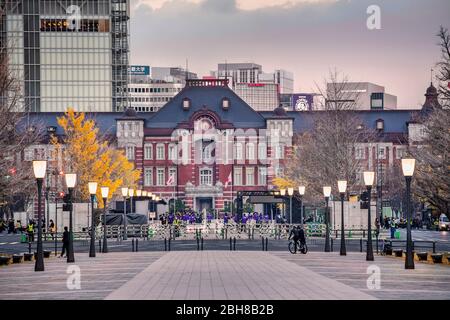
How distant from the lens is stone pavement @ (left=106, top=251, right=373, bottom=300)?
2674 centimetres

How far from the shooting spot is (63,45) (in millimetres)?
196375

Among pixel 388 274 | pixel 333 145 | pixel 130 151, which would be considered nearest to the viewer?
pixel 388 274

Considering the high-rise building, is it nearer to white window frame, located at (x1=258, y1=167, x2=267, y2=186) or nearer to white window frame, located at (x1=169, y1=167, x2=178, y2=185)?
white window frame, located at (x1=169, y1=167, x2=178, y2=185)

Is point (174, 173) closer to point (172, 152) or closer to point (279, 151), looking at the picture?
point (172, 152)

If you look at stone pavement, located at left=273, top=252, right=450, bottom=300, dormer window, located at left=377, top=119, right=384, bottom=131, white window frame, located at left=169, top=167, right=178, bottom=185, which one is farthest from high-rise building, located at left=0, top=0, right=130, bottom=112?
stone pavement, located at left=273, top=252, right=450, bottom=300

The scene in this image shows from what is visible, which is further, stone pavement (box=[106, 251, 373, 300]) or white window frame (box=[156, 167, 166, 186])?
white window frame (box=[156, 167, 166, 186])

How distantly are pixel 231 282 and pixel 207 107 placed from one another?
12439 centimetres

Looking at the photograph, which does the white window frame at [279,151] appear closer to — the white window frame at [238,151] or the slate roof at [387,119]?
the white window frame at [238,151]

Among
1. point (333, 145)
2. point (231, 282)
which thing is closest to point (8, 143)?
point (231, 282)

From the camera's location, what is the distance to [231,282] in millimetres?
31484

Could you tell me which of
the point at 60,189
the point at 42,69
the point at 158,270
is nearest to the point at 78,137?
the point at 60,189

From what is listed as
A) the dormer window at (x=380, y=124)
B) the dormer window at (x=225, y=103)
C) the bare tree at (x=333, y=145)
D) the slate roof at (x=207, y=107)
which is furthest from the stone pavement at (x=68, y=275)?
the dormer window at (x=380, y=124)

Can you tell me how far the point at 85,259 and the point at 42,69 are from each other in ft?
495
